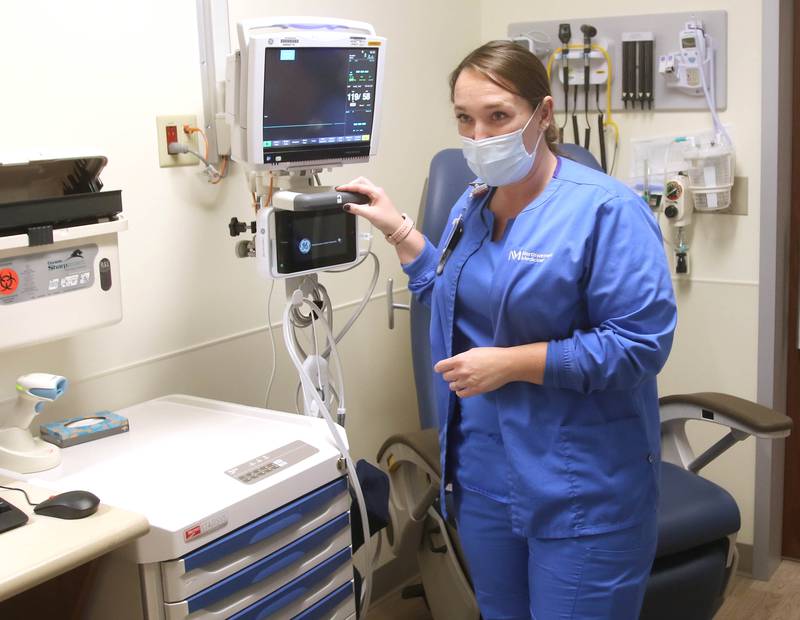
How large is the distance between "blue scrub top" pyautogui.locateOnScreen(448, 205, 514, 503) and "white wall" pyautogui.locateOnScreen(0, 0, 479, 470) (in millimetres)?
708

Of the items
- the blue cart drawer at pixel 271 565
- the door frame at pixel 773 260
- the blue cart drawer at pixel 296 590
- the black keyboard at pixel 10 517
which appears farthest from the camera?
the door frame at pixel 773 260

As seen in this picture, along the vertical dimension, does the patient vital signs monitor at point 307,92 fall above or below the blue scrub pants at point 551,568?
above

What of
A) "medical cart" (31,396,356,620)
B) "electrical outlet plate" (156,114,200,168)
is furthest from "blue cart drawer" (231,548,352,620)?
"electrical outlet plate" (156,114,200,168)

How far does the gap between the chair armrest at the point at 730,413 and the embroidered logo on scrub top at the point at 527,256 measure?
2.86 feet

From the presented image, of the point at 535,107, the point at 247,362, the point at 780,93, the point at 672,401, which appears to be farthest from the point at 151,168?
the point at 780,93

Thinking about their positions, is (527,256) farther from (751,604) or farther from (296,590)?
(751,604)

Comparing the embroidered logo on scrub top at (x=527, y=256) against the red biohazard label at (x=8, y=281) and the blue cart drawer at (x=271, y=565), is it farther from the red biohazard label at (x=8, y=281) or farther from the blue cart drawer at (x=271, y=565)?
the red biohazard label at (x=8, y=281)

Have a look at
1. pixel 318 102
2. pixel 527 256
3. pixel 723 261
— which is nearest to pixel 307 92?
pixel 318 102

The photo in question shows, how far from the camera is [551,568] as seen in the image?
1671mm

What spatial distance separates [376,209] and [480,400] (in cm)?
42

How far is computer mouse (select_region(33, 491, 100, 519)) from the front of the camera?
149cm

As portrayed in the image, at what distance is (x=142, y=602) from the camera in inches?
60.6

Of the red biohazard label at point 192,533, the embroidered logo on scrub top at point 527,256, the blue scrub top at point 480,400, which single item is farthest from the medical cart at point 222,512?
the embroidered logo on scrub top at point 527,256

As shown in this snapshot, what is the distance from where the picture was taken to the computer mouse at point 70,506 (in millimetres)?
1491
